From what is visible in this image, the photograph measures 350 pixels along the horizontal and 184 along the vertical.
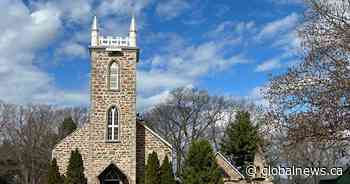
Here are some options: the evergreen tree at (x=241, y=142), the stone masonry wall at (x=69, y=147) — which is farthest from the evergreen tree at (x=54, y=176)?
the evergreen tree at (x=241, y=142)

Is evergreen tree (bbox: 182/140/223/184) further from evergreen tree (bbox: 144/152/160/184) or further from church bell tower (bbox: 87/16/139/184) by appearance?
church bell tower (bbox: 87/16/139/184)

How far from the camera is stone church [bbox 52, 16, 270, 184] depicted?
2547 cm

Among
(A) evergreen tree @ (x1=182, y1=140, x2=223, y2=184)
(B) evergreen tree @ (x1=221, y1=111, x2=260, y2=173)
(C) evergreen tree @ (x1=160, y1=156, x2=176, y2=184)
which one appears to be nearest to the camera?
(A) evergreen tree @ (x1=182, y1=140, x2=223, y2=184)

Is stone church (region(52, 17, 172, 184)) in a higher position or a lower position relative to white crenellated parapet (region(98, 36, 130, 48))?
lower

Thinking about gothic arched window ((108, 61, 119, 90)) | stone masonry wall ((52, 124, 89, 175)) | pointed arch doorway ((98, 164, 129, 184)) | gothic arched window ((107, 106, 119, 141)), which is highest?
gothic arched window ((108, 61, 119, 90))

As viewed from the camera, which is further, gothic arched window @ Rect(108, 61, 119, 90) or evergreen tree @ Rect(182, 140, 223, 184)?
gothic arched window @ Rect(108, 61, 119, 90)

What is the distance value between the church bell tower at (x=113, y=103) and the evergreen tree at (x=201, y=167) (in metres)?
4.87

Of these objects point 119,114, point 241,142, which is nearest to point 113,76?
point 119,114

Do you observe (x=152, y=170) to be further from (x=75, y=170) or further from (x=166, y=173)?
(x=75, y=170)

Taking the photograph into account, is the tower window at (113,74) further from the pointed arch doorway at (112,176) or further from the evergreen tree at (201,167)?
the evergreen tree at (201,167)

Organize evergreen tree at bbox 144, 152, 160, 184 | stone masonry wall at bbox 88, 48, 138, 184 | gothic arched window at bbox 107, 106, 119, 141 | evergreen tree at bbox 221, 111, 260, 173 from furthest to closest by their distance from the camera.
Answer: evergreen tree at bbox 221, 111, 260, 173, gothic arched window at bbox 107, 106, 119, 141, stone masonry wall at bbox 88, 48, 138, 184, evergreen tree at bbox 144, 152, 160, 184

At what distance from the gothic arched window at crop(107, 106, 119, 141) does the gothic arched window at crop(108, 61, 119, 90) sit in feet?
4.43

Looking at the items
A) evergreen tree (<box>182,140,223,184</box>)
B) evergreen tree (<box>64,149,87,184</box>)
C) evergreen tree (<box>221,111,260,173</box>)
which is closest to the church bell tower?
evergreen tree (<box>64,149,87,184</box>)

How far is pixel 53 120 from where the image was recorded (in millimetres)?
56250
